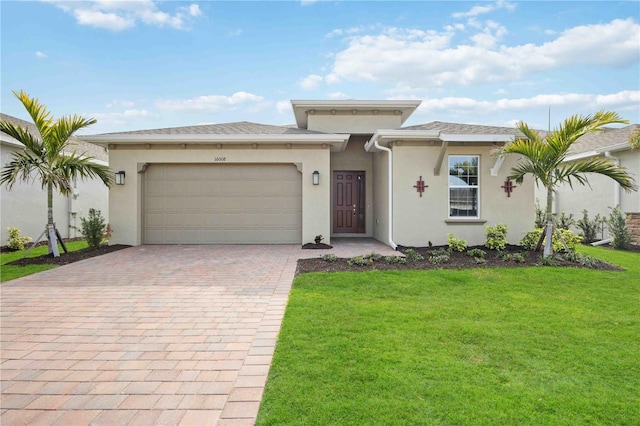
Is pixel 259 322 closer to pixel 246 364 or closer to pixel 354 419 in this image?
pixel 246 364

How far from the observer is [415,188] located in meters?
10.3

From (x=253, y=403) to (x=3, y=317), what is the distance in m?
3.96

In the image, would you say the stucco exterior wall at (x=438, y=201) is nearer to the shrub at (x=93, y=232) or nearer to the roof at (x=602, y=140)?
the roof at (x=602, y=140)

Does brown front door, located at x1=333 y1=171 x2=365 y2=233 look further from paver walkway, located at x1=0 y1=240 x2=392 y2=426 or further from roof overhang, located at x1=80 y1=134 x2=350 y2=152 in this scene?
paver walkway, located at x1=0 y1=240 x2=392 y2=426

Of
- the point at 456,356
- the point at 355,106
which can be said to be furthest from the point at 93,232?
the point at 456,356

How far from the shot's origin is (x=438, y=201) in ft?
33.8

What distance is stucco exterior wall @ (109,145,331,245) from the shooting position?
1078cm

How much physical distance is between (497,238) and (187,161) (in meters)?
9.04

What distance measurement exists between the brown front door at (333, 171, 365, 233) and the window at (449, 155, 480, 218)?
3.49m

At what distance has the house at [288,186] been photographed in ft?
33.7

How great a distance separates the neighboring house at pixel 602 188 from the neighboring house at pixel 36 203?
16079mm

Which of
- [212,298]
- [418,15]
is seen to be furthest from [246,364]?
[418,15]

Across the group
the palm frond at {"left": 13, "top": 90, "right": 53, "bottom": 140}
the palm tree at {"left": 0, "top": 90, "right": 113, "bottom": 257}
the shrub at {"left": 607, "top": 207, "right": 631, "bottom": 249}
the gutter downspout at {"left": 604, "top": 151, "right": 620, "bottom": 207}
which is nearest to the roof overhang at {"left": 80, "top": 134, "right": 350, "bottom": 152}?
the palm tree at {"left": 0, "top": 90, "right": 113, "bottom": 257}

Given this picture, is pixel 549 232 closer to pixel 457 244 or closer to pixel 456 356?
pixel 457 244
